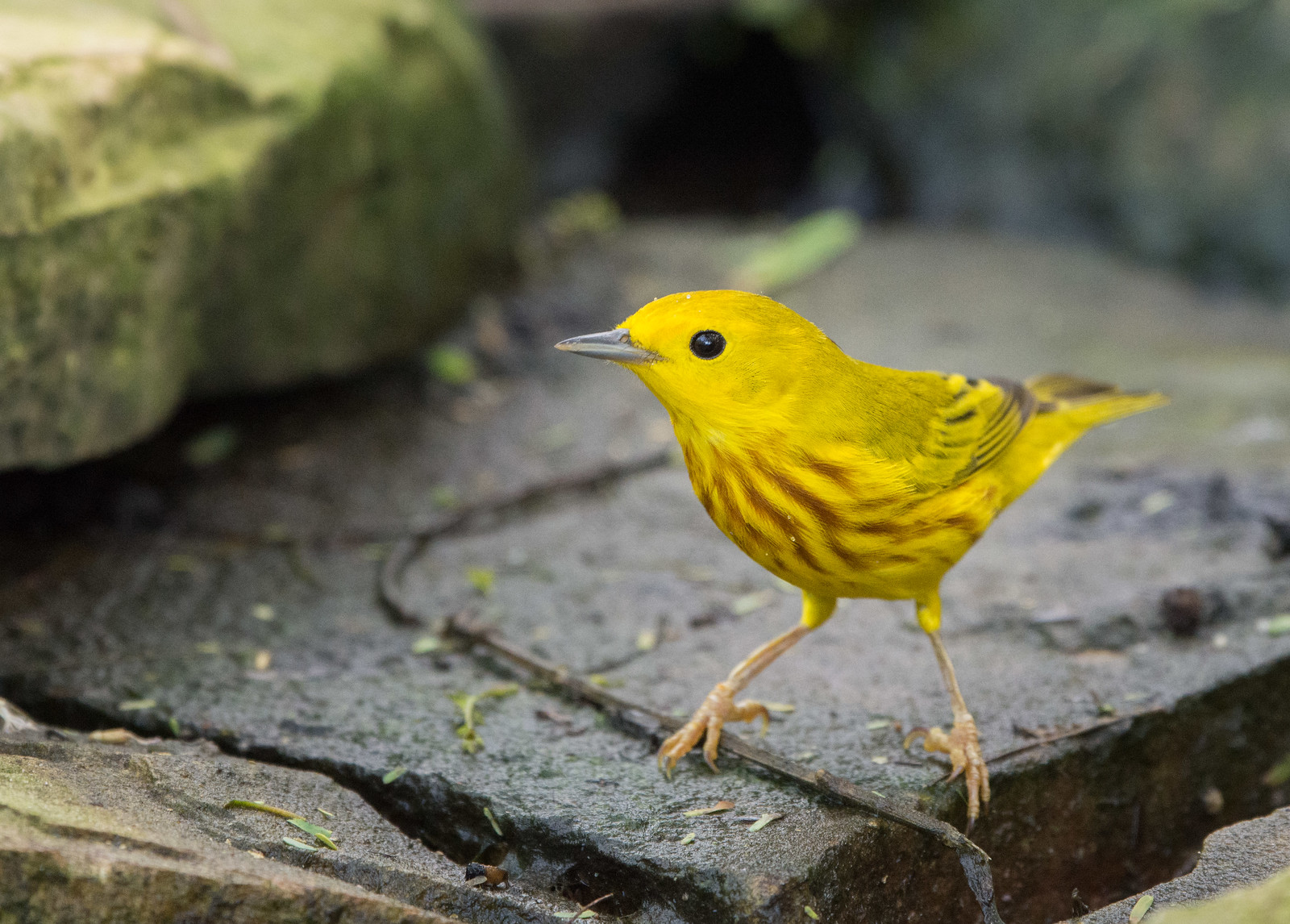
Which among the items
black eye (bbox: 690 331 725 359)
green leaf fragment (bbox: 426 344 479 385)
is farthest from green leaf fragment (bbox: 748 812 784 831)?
green leaf fragment (bbox: 426 344 479 385)

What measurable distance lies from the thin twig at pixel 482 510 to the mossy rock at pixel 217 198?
92 cm

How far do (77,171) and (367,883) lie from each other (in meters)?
2.26

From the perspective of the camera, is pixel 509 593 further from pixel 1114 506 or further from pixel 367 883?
pixel 1114 506

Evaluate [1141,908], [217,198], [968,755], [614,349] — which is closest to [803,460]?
[614,349]

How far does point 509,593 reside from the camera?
3.84 m

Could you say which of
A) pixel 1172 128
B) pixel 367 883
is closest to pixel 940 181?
pixel 1172 128

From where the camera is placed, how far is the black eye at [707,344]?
96.8 inches

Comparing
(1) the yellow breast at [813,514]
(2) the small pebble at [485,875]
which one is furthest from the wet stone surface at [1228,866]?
(2) the small pebble at [485,875]

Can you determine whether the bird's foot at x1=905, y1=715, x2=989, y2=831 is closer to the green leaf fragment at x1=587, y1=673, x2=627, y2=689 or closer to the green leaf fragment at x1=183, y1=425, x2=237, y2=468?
the green leaf fragment at x1=587, y1=673, x2=627, y2=689

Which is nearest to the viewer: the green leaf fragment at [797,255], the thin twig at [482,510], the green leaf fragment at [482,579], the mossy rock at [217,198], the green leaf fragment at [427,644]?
the mossy rock at [217,198]

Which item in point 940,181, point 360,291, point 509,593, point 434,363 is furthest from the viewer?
point 940,181

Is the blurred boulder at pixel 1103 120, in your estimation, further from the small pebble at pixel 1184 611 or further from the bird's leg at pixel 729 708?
the bird's leg at pixel 729 708

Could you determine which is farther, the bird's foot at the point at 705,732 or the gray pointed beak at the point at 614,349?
the bird's foot at the point at 705,732

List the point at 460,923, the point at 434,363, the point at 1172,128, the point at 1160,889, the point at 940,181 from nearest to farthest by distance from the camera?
1. the point at 460,923
2. the point at 1160,889
3. the point at 434,363
4. the point at 1172,128
5. the point at 940,181
